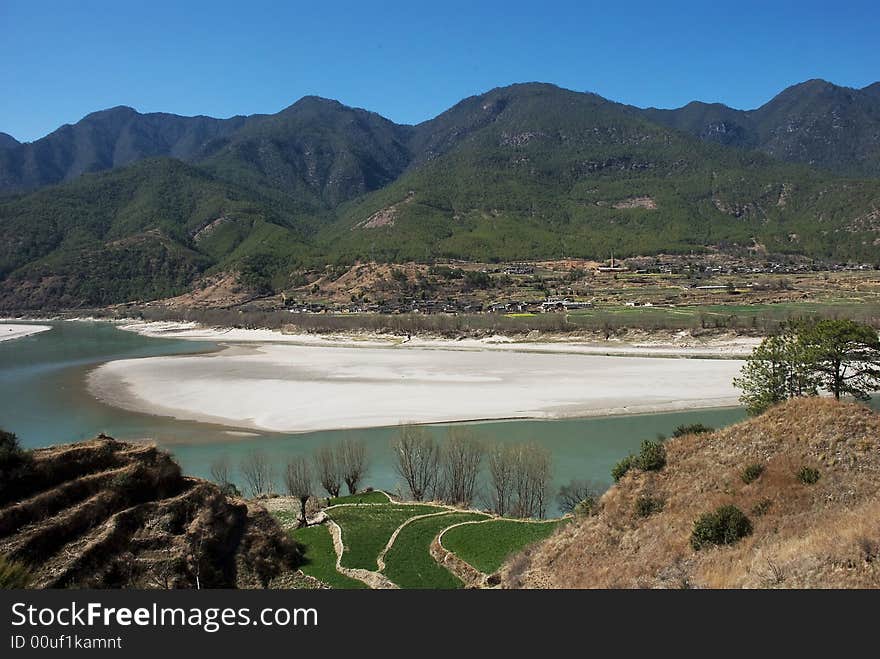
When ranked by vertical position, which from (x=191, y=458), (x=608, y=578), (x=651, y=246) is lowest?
(x=191, y=458)

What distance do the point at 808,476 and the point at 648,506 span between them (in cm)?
396

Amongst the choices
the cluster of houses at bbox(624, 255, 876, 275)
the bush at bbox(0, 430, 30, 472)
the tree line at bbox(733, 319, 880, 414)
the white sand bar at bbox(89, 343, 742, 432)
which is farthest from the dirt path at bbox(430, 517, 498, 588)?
the cluster of houses at bbox(624, 255, 876, 275)

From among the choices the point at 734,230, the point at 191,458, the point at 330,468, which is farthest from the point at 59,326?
the point at 734,230

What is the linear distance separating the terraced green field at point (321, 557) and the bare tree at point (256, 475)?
29.5 feet

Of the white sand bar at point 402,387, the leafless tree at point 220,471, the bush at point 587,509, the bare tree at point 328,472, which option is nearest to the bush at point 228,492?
the leafless tree at point 220,471

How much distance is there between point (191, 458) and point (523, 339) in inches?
2521

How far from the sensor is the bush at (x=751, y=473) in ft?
47.0

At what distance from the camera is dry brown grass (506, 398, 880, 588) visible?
31.6 ft

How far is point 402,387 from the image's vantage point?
56812 millimetres

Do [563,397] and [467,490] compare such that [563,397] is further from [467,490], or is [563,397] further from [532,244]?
[532,244]

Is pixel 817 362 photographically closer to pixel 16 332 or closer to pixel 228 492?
pixel 228 492

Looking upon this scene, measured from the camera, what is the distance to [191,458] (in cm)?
3566

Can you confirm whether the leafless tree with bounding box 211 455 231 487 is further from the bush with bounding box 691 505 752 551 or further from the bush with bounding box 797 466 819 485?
the bush with bounding box 797 466 819 485

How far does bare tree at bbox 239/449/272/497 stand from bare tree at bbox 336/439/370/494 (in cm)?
406
